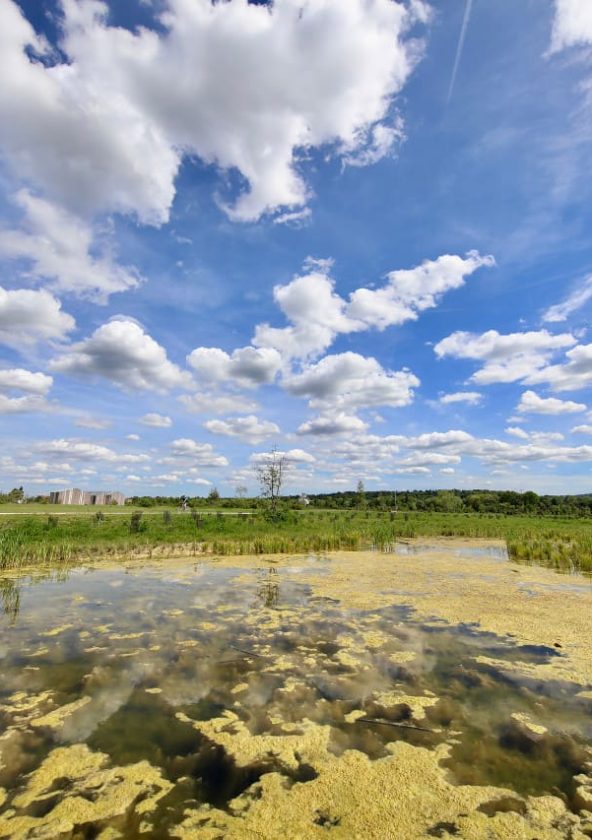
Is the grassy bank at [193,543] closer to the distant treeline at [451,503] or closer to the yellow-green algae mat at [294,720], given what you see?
the yellow-green algae mat at [294,720]

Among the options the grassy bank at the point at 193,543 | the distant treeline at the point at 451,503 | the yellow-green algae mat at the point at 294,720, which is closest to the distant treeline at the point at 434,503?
the distant treeline at the point at 451,503

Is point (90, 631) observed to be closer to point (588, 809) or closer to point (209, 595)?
point (209, 595)

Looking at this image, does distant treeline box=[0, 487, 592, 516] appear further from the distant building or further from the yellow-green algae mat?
the yellow-green algae mat

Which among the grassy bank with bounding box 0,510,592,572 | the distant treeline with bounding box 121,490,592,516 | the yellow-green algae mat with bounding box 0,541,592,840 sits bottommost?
the yellow-green algae mat with bounding box 0,541,592,840

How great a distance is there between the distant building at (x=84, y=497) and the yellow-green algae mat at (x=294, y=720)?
222 ft

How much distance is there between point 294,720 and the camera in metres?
4.45

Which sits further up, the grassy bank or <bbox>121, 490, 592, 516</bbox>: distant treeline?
<bbox>121, 490, 592, 516</bbox>: distant treeline

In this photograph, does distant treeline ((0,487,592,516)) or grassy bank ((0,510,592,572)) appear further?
distant treeline ((0,487,592,516))

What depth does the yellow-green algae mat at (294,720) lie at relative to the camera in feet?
10.4

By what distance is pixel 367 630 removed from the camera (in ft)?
24.4

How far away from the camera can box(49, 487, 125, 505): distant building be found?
232ft

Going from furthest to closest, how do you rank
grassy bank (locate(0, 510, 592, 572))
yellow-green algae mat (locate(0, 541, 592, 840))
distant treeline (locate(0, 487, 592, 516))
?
distant treeline (locate(0, 487, 592, 516))
grassy bank (locate(0, 510, 592, 572))
yellow-green algae mat (locate(0, 541, 592, 840))

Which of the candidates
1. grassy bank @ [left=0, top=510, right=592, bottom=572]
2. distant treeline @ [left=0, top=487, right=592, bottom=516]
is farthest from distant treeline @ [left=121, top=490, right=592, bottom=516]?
grassy bank @ [left=0, top=510, right=592, bottom=572]

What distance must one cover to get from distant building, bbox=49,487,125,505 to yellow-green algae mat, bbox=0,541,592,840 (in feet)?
222
